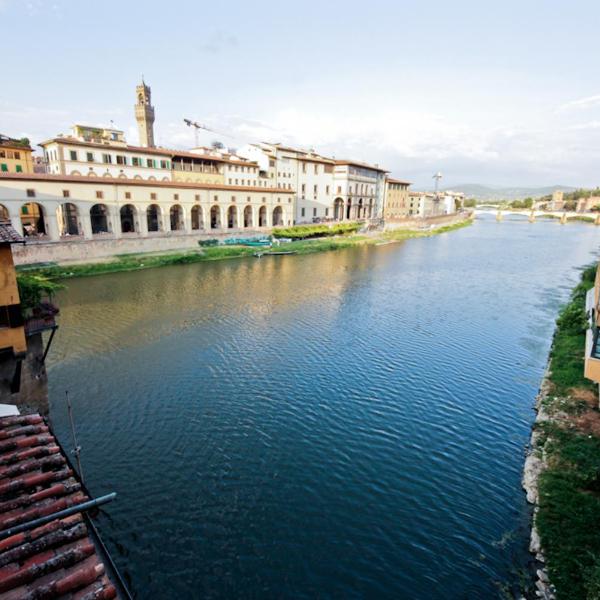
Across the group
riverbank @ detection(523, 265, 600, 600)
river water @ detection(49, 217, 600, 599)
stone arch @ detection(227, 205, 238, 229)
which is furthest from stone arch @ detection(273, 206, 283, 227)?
riverbank @ detection(523, 265, 600, 600)

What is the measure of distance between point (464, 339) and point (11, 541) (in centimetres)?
2382

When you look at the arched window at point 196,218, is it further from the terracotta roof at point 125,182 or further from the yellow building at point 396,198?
the yellow building at point 396,198

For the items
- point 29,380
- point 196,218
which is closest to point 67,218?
point 196,218

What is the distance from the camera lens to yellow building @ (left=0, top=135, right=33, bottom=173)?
146 feet

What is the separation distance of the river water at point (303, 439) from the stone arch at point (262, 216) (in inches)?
1463

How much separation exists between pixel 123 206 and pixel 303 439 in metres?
45.2

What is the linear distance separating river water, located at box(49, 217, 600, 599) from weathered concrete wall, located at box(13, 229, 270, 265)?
31.3 feet

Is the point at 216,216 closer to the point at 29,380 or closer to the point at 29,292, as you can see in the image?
the point at 29,292

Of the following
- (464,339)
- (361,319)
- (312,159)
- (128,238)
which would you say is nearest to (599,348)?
(464,339)

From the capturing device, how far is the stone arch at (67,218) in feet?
155

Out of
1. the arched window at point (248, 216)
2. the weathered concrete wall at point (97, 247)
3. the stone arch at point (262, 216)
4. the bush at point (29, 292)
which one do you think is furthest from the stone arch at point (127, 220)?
the bush at point (29, 292)

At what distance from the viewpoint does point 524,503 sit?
11.5 meters

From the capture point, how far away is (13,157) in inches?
1788

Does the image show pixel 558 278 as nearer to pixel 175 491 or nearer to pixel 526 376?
pixel 526 376
